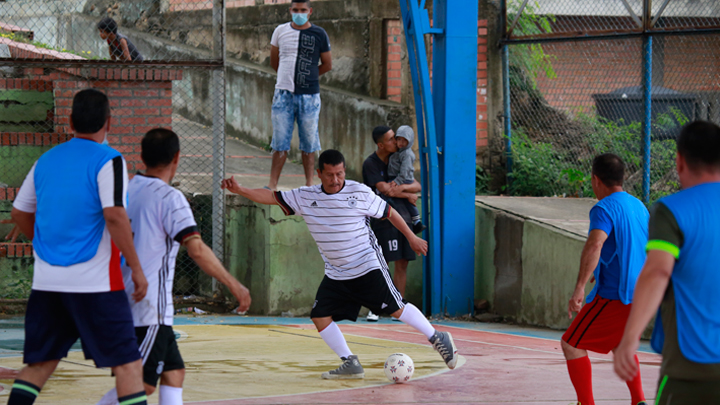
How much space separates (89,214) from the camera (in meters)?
3.82

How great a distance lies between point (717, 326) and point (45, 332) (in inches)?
117

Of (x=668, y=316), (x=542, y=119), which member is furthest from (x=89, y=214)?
(x=542, y=119)

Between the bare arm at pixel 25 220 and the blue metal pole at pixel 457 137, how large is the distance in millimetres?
6498

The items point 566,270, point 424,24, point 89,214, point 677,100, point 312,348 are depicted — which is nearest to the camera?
point 89,214

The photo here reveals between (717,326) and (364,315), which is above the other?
(717,326)

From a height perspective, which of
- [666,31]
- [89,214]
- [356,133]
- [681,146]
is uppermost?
[666,31]

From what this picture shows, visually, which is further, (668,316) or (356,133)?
(356,133)

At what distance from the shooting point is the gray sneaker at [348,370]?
6066mm

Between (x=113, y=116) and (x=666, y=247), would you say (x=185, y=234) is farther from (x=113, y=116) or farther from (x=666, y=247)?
(x=113, y=116)

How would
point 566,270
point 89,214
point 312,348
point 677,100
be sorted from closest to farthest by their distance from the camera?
point 89,214
point 312,348
point 566,270
point 677,100

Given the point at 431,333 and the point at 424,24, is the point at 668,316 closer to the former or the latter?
the point at 431,333

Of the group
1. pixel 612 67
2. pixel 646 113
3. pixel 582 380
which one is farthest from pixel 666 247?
pixel 612 67

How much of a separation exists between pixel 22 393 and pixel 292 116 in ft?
19.9

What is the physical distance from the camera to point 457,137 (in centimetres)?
999
